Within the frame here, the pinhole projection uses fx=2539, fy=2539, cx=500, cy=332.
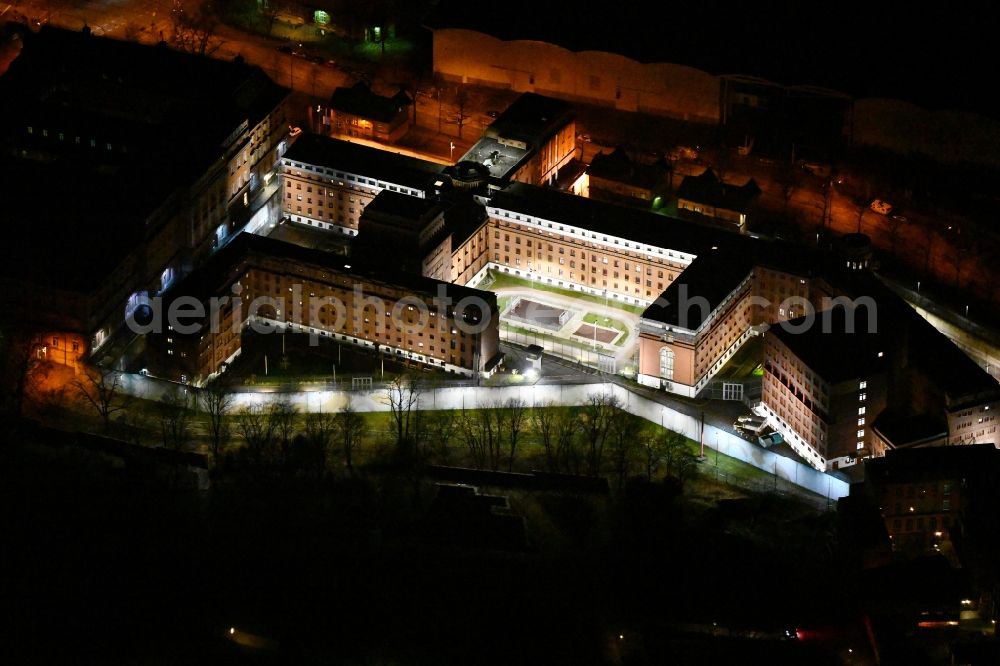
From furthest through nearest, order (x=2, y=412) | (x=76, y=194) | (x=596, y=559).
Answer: (x=76, y=194), (x=2, y=412), (x=596, y=559)

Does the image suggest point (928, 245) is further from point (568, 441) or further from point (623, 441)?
point (568, 441)

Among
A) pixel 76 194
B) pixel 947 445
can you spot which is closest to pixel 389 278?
pixel 76 194

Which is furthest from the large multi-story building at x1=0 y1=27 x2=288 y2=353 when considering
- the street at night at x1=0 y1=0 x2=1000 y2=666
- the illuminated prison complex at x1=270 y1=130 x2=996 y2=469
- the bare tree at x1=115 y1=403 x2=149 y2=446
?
the illuminated prison complex at x1=270 y1=130 x2=996 y2=469

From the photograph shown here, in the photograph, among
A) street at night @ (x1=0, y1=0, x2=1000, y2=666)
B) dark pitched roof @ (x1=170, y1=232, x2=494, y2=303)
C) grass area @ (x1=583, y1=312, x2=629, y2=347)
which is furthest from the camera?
grass area @ (x1=583, y1=312, x2=629, y2=347)

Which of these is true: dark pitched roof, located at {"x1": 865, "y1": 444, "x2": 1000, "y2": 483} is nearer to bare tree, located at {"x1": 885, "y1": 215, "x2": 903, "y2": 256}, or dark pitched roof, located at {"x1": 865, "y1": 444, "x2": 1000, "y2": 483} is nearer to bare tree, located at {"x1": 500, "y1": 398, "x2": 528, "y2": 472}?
bare tree, located at {"x1": 500, "y1": 398, "x2": 528, "y2": 472}

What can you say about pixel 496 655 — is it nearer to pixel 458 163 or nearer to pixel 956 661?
pixel 956 661

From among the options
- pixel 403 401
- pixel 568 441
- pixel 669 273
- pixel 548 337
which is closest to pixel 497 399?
pixel 403 401
